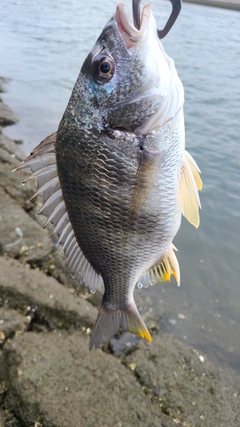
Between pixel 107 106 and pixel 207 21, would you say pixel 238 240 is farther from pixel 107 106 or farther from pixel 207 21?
pixel 207 21

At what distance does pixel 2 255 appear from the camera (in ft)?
11.2

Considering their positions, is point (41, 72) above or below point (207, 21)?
below

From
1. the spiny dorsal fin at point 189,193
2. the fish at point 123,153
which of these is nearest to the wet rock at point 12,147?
the fish at point 123,153

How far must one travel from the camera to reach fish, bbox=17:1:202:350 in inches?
52.7

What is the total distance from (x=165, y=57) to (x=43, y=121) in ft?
22.6

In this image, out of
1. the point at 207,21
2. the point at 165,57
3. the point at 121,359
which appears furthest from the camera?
the point at 207,21

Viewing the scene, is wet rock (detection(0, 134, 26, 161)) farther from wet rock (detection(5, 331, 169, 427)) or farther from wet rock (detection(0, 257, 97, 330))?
wet rock (detection(5, 331, 169, 427))

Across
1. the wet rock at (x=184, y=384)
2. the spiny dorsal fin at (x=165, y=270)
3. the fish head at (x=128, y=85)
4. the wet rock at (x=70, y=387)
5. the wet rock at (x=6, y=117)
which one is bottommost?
the wet rock at (x=6, y=117)

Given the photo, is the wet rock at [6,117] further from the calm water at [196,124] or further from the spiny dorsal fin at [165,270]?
the spiny dorsal fin at [165,270]

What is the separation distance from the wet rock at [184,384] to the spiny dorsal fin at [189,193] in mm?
1696

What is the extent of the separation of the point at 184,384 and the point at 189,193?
6.24 feet

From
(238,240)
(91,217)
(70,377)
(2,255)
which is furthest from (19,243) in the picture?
(238,240)

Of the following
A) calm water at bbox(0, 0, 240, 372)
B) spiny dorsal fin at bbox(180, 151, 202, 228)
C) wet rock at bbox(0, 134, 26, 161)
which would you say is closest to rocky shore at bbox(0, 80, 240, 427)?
calm water at bbox(0, 0, 240, 372)

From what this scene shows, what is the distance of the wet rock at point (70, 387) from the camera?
236 centimetres
